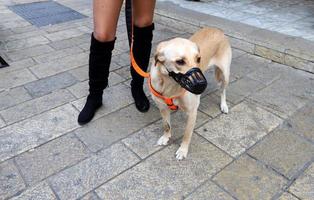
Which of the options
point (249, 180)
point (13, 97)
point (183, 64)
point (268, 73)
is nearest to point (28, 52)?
point (13, 97)

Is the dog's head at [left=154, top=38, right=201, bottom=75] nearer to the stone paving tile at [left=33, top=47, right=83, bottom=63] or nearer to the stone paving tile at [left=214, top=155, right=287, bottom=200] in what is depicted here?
the stone paving tile at [left=214, top=155, right=287, bottom=200]

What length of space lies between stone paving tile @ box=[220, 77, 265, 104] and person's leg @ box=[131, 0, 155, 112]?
33.9 inches

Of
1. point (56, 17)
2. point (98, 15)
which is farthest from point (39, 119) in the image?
point (56, 17)

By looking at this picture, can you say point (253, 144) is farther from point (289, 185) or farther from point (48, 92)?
point (48, 92)

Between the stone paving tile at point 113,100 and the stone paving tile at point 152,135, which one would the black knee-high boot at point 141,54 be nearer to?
the stone paving tile at point 113,100

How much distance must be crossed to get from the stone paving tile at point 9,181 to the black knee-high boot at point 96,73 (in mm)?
710

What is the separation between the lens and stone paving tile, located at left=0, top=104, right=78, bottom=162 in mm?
2627

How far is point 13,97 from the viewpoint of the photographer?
3.33 metres

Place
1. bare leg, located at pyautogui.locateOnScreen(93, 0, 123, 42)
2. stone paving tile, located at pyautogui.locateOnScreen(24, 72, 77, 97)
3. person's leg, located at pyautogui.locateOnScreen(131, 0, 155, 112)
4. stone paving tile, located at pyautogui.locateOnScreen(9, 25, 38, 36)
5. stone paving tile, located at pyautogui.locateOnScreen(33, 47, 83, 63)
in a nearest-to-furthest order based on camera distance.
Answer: bare leg, located at pyautogui.locateOnScreen(93, 0, 123, 42), person's leg, located at pyautogui.locateOnScreen(131, 0, 155, 112), stone paving tile, located at pyautogui.locateOnScreen(24, 72, 77, 97), stone paving tile, located at pyautogui.locateOnScreen(33, 47, 83, 63), stone paving tile, located at pyautogui.locateOnScreen(9, 25, 38, 36)

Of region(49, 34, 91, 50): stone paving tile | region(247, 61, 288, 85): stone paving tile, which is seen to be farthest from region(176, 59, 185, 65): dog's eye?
region(49, 34, 91, 50): stone paving tile

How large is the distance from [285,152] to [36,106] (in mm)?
2351

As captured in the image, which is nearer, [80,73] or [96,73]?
[96,73]

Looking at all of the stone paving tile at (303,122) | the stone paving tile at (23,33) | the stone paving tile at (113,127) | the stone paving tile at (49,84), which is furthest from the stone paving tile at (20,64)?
the stone paving tile at (303,122)

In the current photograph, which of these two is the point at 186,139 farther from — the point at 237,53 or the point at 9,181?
the point at 237,53
